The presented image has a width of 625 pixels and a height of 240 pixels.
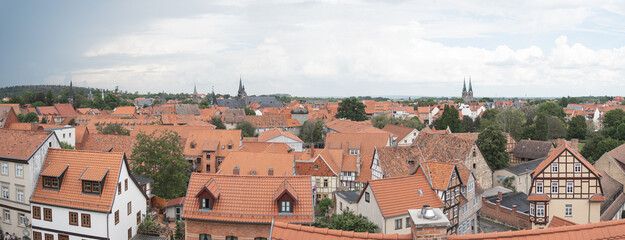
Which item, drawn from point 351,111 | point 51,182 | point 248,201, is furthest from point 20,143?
point 351,111

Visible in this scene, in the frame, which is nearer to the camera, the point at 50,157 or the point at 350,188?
the point at 50,157

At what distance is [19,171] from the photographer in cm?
2719

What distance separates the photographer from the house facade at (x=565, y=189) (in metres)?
33.2

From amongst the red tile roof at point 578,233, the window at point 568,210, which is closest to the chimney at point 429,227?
the red tile roof at point 578,233

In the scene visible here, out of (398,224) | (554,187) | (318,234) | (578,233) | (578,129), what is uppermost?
(578,233)

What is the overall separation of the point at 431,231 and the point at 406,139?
6200cm

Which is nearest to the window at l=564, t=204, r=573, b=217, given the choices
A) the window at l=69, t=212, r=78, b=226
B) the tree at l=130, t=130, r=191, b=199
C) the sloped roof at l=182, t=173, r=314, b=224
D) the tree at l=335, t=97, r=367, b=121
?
the sloped roof at l=182, t=173, r=314, b=224

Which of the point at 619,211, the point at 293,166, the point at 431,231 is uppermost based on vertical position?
the point at 431,231

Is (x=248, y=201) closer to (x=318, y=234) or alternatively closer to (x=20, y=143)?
(x=318, y=234)

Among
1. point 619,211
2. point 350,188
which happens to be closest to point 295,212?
point 350,188

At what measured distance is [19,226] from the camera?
28.0 metres

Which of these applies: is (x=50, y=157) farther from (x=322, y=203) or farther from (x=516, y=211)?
(x=516, y=211)

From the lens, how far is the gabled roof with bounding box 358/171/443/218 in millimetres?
28078

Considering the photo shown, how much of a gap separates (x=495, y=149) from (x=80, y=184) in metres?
45.2
